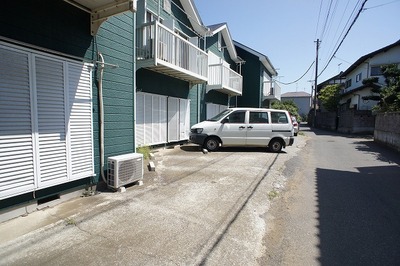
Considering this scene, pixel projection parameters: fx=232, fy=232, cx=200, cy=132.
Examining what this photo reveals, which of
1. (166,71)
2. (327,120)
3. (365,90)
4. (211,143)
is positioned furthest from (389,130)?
(327,120)

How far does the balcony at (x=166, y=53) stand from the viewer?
7.42 m

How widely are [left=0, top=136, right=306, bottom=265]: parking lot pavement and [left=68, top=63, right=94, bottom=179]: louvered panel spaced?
669 mm

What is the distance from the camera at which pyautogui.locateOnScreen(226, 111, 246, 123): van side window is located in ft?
31.7

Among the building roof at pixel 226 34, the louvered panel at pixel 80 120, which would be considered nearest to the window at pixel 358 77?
→ the building roof at pixel 226 34

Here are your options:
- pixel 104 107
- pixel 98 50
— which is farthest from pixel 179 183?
pixel 98 50

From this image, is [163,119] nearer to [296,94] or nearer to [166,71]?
[166,71]

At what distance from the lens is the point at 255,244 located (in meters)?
3.12

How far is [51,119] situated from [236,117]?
23.1 feet

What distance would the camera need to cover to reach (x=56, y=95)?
13.1ft

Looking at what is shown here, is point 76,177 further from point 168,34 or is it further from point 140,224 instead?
point 168,34

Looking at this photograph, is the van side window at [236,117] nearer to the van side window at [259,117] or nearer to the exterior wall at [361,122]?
the van side window at [259,117]

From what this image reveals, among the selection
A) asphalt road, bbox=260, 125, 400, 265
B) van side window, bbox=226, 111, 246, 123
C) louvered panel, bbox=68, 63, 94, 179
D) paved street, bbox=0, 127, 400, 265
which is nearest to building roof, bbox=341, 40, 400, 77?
asphalt road, bbox=260, 125, 400, 265

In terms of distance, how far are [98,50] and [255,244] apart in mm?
4612

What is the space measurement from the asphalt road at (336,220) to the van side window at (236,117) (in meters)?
3.20
